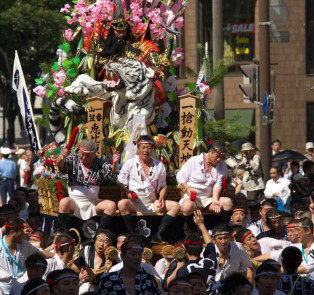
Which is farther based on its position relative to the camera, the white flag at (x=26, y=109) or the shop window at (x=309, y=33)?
the shop window at (x=309, y=33)

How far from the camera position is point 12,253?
476 inches

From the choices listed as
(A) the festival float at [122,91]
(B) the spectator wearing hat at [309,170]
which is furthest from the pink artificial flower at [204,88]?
(B) the spectator wearing hat at [309,170]

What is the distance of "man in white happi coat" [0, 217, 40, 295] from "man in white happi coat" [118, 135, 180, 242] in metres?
2.97

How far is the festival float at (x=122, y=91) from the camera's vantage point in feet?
52.9

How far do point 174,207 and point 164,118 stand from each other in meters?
2.33

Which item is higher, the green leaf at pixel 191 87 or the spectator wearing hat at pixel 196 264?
the green leaf at pixel 191 87

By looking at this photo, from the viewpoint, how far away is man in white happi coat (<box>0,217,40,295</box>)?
11992mm

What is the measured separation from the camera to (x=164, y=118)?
671 inches

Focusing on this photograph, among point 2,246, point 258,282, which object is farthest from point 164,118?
point 258,282

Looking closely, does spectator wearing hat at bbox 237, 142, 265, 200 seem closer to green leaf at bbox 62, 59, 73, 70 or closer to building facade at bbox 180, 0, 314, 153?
green leaf at bbox 62, 59, 73, 70

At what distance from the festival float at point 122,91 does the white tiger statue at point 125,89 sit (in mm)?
13

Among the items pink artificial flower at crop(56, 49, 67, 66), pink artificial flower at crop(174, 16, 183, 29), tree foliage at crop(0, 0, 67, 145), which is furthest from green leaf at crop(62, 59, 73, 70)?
tree foliage at crop(0, 0, 67, 145)

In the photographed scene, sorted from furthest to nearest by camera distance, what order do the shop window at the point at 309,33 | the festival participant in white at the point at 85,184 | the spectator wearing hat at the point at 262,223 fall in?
the shop window at the point at 309,33, the festival participant in white at the point at 85,184, the spectator wearing hat at the point at 262,223

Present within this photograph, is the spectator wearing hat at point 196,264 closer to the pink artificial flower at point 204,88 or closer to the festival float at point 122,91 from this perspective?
the festival float at point 122,91
